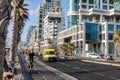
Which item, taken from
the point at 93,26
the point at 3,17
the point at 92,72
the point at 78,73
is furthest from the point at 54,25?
the point at 3,17

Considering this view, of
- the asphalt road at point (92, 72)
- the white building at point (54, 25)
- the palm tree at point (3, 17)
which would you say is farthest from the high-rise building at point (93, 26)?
the palm tree at point (3, 17)

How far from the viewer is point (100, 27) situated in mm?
106062

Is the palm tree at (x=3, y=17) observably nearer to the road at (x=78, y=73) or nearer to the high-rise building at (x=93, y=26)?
the road at (x=78, y=73)

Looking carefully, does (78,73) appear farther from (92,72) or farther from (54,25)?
(54,25)

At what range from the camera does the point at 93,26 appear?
105m

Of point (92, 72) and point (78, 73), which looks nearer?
point (78, 73)

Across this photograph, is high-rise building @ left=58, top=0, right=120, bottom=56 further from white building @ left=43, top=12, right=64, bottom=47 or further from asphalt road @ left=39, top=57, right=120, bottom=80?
asphalt road @ left=39, top=57, right=120, bottom=80

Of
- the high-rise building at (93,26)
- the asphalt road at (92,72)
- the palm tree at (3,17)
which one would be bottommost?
the asphalt road at (92,72)

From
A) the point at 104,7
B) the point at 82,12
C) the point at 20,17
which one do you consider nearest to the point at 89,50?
the point at 82,12

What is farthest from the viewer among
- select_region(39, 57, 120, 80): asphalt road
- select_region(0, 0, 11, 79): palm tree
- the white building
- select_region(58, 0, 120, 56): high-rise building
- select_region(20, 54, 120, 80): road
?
the white building

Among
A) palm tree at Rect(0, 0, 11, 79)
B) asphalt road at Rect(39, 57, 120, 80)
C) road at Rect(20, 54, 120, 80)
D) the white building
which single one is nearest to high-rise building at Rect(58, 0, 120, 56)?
the white building

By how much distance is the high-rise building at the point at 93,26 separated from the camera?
101688 millimetres

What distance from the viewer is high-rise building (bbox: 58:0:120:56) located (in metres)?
102

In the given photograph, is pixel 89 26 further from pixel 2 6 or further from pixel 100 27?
pixel 2 6
